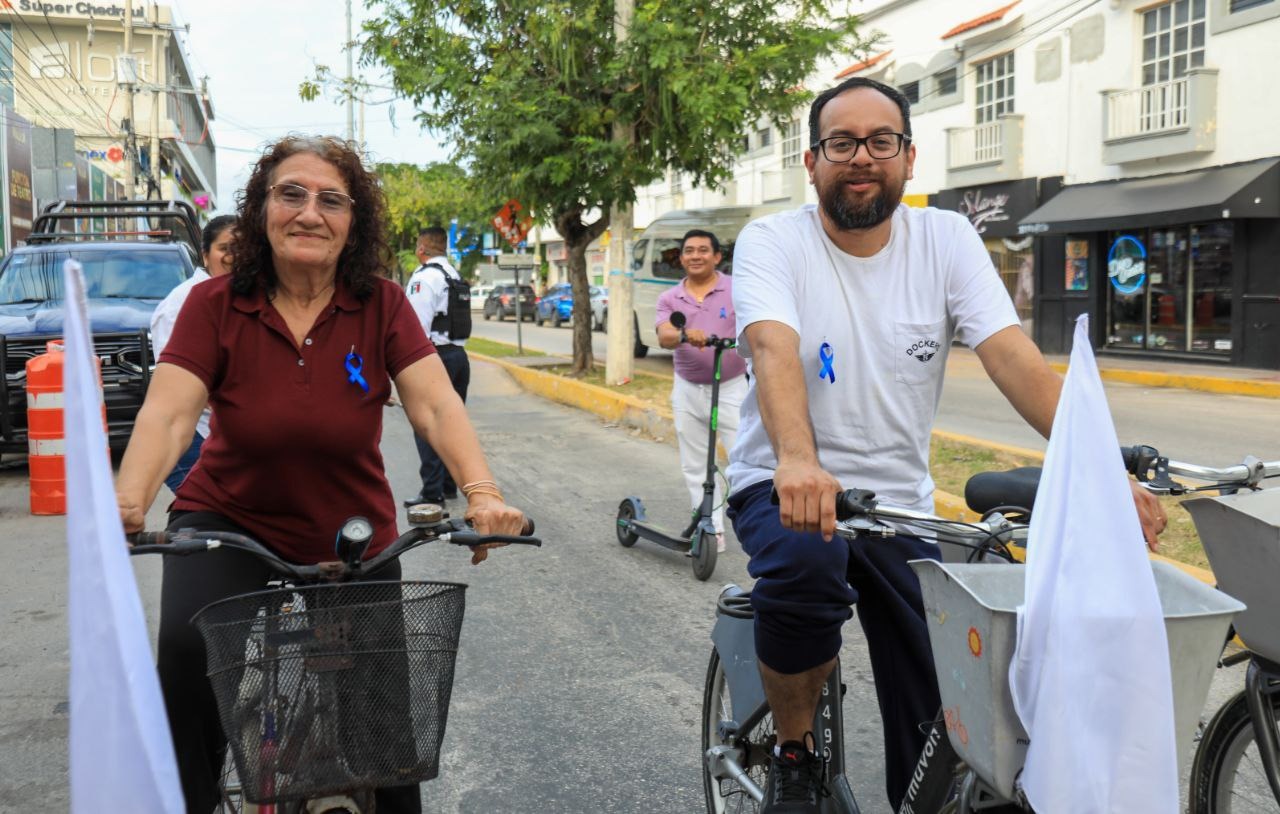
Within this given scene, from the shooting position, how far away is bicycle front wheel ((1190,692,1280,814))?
8.56 ft

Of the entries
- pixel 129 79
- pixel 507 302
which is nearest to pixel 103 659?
pixel 129 79

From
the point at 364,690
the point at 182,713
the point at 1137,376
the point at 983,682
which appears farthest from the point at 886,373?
the point at 1137,376

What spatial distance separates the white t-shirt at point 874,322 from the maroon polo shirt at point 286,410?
869mm

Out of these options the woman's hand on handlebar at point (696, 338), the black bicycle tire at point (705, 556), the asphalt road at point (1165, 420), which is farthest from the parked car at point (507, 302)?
the black bicycle tire at point (705, 556)

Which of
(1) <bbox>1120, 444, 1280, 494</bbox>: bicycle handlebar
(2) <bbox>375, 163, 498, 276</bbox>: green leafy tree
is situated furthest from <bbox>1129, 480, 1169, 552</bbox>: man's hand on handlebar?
(2) <bbox>375, 163, 498, 276</bbox>: green leafy tree

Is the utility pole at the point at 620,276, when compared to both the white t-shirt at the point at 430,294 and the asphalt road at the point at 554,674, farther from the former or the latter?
the asphalt road at the point at 554,674

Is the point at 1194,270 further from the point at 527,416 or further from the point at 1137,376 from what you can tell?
the point at 527,416

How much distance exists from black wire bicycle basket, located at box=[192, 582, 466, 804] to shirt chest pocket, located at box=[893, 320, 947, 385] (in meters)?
1.15

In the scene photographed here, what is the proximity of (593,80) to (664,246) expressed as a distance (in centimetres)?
665

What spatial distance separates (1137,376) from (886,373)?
54.8 feet

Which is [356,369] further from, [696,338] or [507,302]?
[507,302]

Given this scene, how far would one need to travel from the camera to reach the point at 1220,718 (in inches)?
107

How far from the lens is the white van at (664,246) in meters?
21.5

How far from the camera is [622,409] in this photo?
13.9 m
